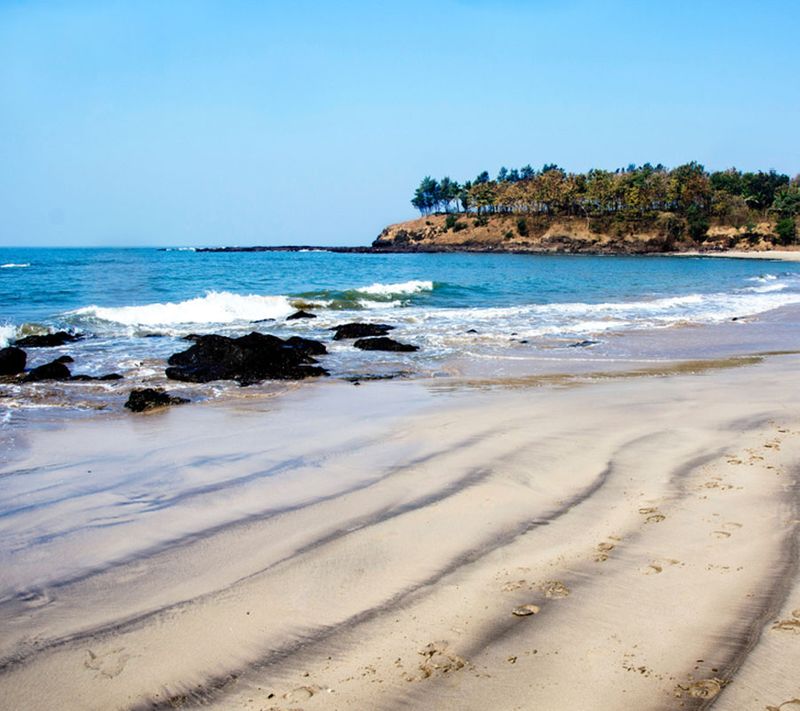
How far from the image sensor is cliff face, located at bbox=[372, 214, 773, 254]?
328 ft

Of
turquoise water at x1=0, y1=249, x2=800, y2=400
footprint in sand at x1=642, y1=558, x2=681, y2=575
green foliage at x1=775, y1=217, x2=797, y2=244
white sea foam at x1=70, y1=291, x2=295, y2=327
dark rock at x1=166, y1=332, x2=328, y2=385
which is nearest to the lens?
footprint in sand at x1=642, y1=558, x2=681, y2=575

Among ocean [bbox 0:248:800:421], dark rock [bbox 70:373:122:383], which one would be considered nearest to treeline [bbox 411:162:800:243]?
ocean [bbox 0:248:800:421]

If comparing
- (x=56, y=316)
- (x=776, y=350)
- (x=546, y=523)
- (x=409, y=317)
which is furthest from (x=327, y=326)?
(x=546, y=523)

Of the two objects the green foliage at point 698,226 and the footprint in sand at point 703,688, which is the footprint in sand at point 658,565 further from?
the green foliage at point 698,226

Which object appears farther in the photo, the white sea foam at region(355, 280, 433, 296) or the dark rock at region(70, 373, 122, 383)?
the white sea foam at region(355, 280, 433, 296)

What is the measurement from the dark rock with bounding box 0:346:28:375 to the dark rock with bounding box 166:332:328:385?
246 centimetres

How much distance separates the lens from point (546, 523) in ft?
14.6

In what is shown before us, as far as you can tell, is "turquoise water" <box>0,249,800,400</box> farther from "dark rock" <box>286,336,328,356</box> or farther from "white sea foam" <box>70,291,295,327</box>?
"dark rock" <box>286,336,328,356</box>

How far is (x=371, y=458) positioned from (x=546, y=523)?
2015 mm

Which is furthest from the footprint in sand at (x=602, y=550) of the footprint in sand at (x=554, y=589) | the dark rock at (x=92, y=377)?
the dark rock at (x=92, y=377)

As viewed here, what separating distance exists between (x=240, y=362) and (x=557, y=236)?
105295 millimetres

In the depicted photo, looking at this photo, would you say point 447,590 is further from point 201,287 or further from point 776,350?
point 201,287

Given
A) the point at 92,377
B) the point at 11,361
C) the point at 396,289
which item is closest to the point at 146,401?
the point at 92,377

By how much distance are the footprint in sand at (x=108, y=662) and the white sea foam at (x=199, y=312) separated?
18777 mm
